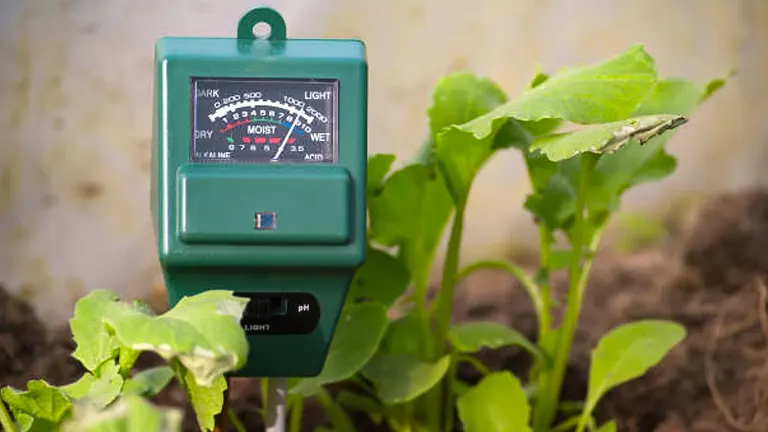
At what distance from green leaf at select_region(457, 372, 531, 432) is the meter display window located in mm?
378

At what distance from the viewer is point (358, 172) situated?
1.09 m

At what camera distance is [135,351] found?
3.50ft

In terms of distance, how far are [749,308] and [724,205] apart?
0.87ft

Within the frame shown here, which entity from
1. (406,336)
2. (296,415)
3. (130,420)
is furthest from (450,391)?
(130,420)

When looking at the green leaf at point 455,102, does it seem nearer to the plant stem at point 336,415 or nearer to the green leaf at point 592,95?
the green leaf at point 592,95

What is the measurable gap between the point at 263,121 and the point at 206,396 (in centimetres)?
25

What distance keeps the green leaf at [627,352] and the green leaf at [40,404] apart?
606 mm

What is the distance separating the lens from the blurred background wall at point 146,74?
1687 millimetres

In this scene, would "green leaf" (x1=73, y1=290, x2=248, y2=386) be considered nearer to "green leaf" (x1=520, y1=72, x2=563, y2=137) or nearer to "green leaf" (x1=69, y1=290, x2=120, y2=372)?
"green leaf" (x1=69, y1=290, x2=120, y2=372)

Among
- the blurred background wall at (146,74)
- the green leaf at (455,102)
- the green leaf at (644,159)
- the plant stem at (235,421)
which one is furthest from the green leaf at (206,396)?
the blurred background wall at (146,74)

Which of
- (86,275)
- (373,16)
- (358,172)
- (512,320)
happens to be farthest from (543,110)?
(86,275)

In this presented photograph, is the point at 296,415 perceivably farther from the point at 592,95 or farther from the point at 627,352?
the point at 592,95

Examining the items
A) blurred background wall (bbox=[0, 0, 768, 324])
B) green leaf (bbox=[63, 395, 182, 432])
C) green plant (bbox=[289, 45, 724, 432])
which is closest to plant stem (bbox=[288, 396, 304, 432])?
green plant (bbox=[289, 45, 724, 432])

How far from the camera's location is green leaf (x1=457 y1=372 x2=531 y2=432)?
130 cm
